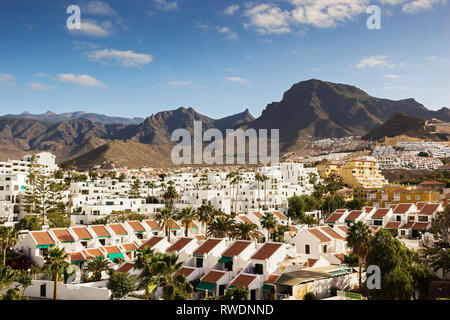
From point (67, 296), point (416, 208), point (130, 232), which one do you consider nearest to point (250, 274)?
point (67, 296)

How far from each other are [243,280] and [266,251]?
4.09m

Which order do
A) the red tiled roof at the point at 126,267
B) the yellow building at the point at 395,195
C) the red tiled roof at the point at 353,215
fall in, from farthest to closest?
the yellow building at the point at 395,195
the red tiled roof at the point at 353,215
the red tiled roof at the point at 126,267

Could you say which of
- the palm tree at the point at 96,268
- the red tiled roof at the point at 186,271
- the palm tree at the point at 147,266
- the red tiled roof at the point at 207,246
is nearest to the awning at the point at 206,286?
the red tiled roof at the point at 186,271

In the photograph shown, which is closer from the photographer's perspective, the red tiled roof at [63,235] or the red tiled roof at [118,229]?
the red tiled roof at [63,235]

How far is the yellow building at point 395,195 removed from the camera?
76.2m

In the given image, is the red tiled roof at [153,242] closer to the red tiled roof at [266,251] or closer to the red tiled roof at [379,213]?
the red tiled roof at [266,251]

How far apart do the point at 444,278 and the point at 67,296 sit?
29.8 meters

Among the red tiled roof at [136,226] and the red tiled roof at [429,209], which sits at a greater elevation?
the red tiled roof at [429,209]

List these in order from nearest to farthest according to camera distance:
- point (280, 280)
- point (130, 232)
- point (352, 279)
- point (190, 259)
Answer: point (280, 280) < point (352, 279) < point (190, 259) < point (130, 232)

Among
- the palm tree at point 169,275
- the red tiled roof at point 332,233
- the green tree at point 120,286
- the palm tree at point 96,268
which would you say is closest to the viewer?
the palm tree at point 169,275

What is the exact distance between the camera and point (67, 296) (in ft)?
98.8

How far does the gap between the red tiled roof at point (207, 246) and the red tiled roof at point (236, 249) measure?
1.72m
